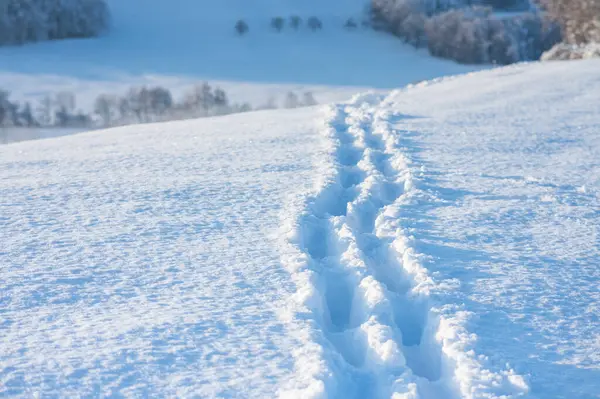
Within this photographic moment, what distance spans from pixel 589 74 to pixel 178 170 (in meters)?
6.97

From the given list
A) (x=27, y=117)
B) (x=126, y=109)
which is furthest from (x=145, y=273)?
(x=126, y=109)

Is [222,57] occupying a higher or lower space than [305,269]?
lower

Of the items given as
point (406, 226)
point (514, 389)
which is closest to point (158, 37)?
point (406, 226)

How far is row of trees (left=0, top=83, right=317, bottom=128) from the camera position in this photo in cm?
1562

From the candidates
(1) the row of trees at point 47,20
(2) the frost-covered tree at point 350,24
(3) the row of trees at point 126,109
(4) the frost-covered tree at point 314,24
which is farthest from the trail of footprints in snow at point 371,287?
(2) the frost-covered tree at point 350,24

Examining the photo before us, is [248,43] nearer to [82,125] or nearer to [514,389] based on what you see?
[82,125]

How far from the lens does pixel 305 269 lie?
161 inches

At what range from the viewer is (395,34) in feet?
105

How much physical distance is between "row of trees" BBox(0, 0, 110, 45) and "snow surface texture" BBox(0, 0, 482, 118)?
62cm

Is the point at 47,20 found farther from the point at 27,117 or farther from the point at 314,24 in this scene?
the point at 27,117

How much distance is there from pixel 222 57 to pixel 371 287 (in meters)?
26.6

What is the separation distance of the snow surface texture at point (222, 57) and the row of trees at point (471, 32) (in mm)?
560

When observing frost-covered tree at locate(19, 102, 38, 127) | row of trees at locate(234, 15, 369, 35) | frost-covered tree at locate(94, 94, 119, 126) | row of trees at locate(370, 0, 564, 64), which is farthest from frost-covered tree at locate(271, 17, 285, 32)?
frost-covered tree at locate(19, 102, 38, 127)

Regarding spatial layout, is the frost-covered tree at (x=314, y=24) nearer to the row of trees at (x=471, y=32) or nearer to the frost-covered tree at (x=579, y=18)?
the row of trees at (x=471, y=32)
